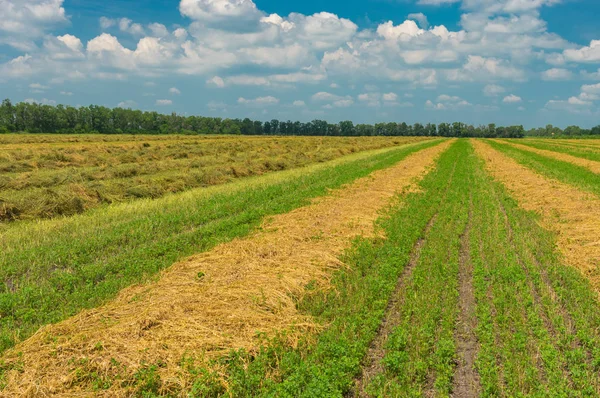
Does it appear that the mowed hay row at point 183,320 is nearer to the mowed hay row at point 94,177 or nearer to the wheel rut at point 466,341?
the wheel rut at point 466,341

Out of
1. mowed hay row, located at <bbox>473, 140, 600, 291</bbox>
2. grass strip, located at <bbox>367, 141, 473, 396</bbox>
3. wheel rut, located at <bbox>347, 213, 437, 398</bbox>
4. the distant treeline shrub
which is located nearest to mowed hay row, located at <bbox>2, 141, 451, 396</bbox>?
wheel rut, located at <bbox>347, 213, 437, 398</bbox>

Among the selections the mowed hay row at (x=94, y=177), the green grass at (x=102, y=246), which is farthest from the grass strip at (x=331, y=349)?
the mowed hay row at (x=94, y=177)

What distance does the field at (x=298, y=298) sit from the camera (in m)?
4.91

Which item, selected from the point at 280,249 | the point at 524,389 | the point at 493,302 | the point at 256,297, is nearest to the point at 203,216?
the point at 280,249

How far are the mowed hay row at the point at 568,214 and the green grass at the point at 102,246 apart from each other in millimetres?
8615

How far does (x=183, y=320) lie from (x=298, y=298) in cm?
218

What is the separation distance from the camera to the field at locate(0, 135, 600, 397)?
491 centimetres

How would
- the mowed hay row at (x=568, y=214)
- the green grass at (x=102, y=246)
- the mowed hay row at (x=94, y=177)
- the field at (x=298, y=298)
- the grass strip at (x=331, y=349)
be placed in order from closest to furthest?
the grass strip at (x=331, y=349), the field at (x=298, y=298), the green grass at (x=102, y=246), the mowed hay row at (x=568, y=214), the mowed hay row at (x=94, y=177)

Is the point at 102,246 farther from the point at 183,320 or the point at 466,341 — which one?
the point at 466,341

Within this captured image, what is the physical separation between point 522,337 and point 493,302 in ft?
4.11

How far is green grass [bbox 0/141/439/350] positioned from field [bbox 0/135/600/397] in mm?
52

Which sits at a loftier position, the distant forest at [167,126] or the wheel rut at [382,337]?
the distant forest at [167,126]

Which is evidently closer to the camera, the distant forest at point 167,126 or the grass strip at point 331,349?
the grass strip at point 331,349

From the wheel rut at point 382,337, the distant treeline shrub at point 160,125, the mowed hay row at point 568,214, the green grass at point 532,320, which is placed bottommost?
the wheel rut at point 382,337
